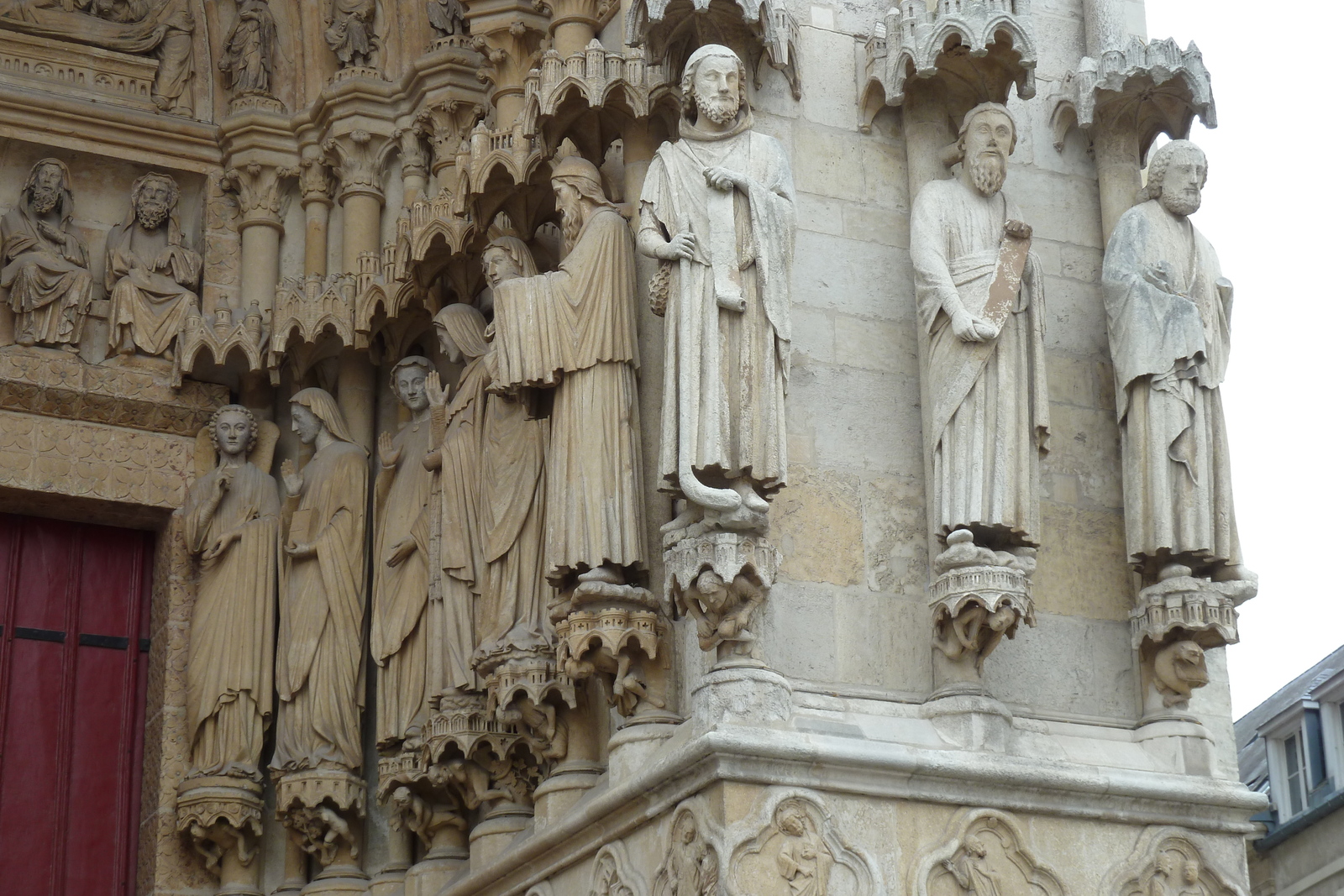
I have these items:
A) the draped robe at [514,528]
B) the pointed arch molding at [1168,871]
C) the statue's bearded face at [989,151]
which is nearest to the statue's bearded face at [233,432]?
the draped robe at [514,528]

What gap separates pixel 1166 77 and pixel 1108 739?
2.71 m

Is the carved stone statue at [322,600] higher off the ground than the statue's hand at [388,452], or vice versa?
the statue's hand at [388,452]

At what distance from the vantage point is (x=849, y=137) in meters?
9.88

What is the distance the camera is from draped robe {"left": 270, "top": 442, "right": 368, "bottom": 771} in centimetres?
1127

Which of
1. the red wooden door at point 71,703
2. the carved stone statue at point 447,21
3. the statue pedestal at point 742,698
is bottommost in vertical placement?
the statue pedestal at point 742,698

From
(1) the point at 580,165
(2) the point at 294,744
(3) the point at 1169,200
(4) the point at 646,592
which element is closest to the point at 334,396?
(2) the point at 294,744

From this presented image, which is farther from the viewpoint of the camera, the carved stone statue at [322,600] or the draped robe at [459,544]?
the carved stone statue at [322,600]

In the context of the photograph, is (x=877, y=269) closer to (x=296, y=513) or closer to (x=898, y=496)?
(x=898, y=496)

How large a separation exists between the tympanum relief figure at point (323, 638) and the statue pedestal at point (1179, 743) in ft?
12.4

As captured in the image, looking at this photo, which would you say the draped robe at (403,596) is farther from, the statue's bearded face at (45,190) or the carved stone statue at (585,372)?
the statue's bearded face at (45,190)

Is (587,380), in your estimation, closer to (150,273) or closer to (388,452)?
(388,452)

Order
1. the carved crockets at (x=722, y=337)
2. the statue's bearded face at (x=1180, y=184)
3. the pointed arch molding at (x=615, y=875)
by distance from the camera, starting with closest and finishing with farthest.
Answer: the carved crockets at (x=722, y=337) → the pointed arch molding at (x=615, y=875) → the statue's bearded face at (x=1180, y=184)

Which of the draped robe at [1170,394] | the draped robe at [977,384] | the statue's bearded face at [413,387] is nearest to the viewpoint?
the draped robe at [977,384]

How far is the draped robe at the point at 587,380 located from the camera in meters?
9.18
